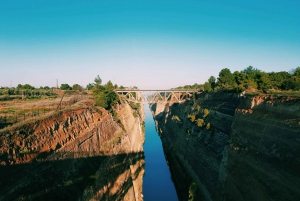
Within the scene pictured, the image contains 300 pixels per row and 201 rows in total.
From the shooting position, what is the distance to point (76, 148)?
13.8m

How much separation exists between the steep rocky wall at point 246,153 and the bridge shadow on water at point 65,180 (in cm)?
718

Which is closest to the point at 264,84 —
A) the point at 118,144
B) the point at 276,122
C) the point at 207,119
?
the point at 207,119

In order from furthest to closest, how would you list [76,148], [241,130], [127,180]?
[127,180] < [241,130] < [76,148]

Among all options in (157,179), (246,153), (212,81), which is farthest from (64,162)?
(212,81)

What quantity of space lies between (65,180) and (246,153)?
1152 centimetres

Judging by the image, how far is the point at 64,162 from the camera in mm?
11953

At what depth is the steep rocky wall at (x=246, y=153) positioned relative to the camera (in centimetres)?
1062

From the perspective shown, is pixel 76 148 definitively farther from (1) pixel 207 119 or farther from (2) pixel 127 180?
(1) pixel 207 119

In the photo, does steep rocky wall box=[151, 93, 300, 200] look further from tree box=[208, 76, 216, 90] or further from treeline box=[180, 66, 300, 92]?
tree box=[208, 76, 216, 90]

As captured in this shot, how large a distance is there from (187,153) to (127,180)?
8.42 meters

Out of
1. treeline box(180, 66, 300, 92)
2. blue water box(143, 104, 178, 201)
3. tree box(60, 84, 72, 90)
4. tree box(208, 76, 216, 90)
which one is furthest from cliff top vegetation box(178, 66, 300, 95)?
tree box(60, 84, 72, 90)

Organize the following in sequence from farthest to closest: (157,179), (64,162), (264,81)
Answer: (264,81)
(157,179)
(64,162)

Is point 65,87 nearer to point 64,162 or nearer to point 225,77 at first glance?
point 225,77

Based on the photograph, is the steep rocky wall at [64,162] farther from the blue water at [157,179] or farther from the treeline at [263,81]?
the treeline at [263,81]
